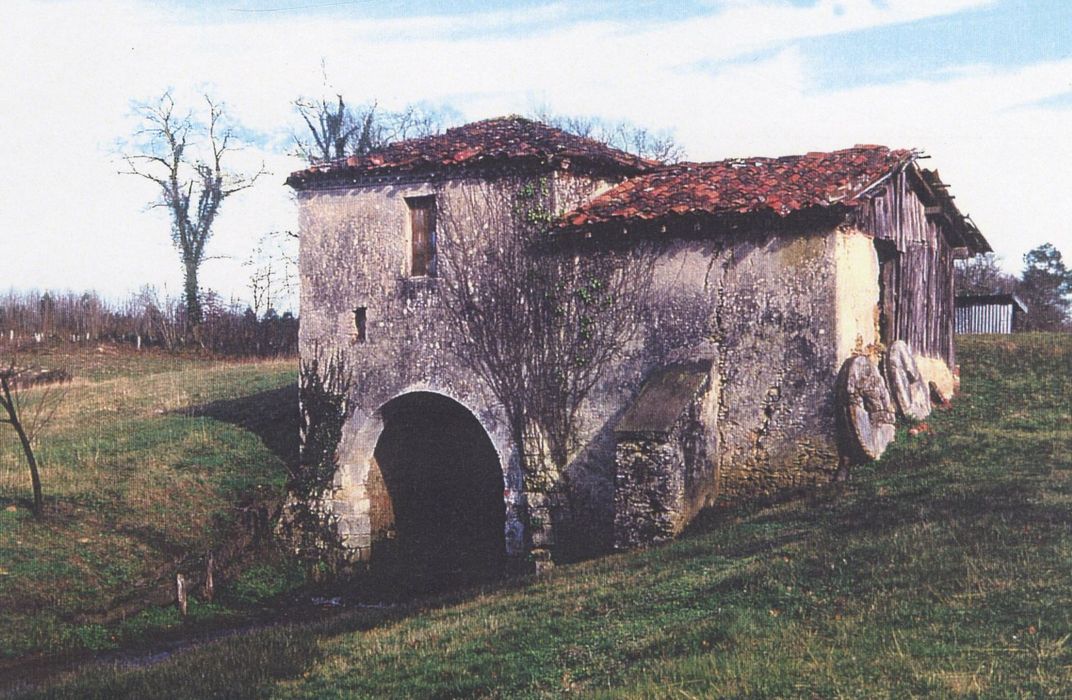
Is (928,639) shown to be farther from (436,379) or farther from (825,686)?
(436,379)

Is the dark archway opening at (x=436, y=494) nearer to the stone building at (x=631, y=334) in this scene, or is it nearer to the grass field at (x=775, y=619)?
the stone building at (x=631, y=334)

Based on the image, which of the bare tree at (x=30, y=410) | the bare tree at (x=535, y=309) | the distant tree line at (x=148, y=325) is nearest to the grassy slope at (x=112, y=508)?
the bare tree at (x=30, y=410)

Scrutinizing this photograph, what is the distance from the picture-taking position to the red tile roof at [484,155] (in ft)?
49.7

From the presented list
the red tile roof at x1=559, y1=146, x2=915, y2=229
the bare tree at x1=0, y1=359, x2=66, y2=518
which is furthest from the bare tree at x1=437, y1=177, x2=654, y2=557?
the bare tree at x1=0, y1=359, x2=66, y2=518

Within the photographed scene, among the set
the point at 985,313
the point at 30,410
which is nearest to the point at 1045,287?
the point at 985,313

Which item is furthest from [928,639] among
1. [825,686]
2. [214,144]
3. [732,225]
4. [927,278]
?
[214,144]

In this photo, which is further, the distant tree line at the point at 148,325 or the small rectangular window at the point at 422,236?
the distant tree line at the point at 148,325

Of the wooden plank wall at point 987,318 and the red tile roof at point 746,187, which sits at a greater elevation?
the red tile roof at point 746,187

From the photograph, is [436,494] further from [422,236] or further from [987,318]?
[987,318]

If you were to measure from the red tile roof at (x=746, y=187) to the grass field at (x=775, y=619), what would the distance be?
12.6 ft

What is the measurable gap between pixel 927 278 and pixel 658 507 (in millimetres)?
8529

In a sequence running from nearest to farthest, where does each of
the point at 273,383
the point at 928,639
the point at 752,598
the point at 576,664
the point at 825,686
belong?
the point at 825,686 < the point at 928,639 < the point at 576,664 < the point at 752,598 < the point at 273,383

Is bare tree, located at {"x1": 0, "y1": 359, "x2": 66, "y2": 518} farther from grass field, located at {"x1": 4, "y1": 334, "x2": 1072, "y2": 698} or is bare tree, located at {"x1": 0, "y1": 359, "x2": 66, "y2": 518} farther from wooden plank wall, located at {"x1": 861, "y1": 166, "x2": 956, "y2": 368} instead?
wooden plank wall, located at {"x1": 861, "y1": 166, "x2": 956, "y2": 368}

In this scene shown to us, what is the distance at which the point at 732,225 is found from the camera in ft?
45.6
